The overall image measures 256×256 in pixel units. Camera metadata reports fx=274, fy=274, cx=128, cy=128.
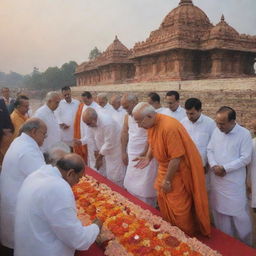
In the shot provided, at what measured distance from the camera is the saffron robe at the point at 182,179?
2951 mm

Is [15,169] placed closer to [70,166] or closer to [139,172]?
[70,166]

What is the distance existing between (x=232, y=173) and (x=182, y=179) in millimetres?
707

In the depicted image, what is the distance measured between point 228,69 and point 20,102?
15.6m

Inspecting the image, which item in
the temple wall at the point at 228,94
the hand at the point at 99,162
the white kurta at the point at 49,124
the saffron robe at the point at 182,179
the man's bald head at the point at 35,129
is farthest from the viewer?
the temple wall at the point at 228,94

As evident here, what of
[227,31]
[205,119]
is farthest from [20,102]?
[227,31]

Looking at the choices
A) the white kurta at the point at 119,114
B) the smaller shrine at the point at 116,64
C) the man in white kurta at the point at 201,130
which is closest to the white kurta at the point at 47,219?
the man in white kurta at the point at 201,130

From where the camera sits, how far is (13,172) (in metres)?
2.51

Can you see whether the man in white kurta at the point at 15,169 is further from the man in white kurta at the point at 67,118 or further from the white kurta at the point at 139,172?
the man in white kurta at the point at 67,118

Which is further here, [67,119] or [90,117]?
[67,119]

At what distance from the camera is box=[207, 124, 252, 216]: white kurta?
3.26 metres

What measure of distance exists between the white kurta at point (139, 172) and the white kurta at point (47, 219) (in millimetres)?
2093

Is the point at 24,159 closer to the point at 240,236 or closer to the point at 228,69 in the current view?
the point at 240,236

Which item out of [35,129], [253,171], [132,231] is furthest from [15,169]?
[253,171]

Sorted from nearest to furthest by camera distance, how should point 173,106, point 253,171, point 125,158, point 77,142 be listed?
1. point 253,171
2. point 125,158
3. point 173,106
4. point 77,142
